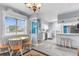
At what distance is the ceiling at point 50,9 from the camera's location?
2.08 meters

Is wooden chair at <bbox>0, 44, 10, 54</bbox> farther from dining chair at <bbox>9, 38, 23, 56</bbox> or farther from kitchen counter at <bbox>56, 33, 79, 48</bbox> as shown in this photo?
kitchen counter at <bbox>56, 33, 79, 48</bbox>

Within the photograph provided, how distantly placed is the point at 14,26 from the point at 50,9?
2.63ft

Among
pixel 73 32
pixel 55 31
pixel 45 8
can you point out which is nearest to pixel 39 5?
pixel 45 8

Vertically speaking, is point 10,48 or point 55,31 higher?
point 55,31

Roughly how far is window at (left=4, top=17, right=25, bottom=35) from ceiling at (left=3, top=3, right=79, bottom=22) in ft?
0.83

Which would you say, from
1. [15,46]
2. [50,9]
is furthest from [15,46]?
[50,9]

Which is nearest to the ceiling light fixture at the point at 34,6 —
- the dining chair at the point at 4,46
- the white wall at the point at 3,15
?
the white wall at the point at 3,15

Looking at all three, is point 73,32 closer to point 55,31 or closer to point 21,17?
point 55,31

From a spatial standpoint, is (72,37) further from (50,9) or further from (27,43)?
(27,43)

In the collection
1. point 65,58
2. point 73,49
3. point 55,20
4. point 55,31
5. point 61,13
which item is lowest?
point 65,58

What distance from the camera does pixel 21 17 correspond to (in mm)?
2115

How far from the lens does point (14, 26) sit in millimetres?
2115

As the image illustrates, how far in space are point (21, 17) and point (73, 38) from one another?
112 cm

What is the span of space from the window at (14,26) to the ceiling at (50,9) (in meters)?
0.25
